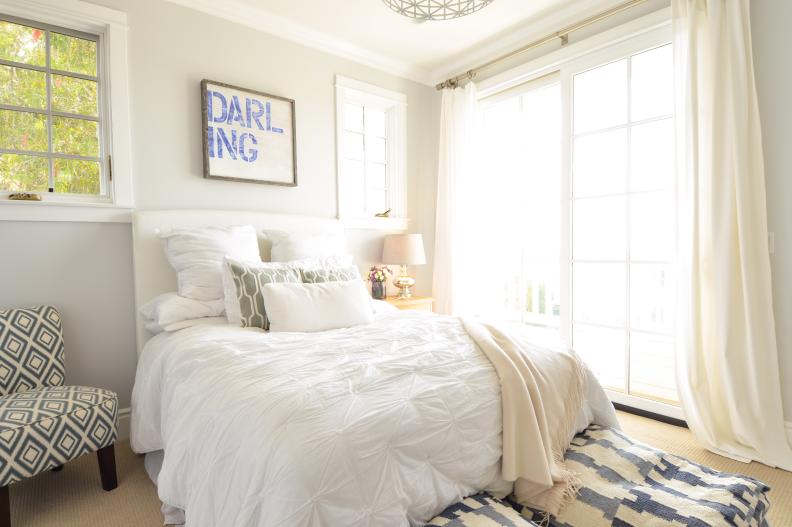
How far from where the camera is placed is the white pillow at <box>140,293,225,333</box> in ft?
7.22

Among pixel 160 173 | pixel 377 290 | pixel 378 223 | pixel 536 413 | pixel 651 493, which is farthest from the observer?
pixel 378 223

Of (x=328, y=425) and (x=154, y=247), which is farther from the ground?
(x=154, y=247)

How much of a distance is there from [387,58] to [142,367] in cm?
305

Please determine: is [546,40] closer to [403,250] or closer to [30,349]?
[403,250]

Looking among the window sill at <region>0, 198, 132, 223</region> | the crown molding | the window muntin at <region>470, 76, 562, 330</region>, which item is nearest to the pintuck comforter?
the window sill at <region>0, 198, 132, 223</region>

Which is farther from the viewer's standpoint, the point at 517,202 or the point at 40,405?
the point at 517,202

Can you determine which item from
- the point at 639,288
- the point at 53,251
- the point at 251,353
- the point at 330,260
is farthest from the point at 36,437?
the point at 639,288

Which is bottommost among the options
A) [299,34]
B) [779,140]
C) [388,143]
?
[779,140]

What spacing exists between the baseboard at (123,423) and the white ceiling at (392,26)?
8.35 ft

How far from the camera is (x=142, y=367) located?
2176mm

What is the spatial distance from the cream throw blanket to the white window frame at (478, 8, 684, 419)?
145cm

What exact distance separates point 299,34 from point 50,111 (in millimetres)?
1700

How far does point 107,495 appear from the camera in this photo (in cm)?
192

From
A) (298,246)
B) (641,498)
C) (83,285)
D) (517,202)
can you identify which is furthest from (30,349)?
(517,202)
